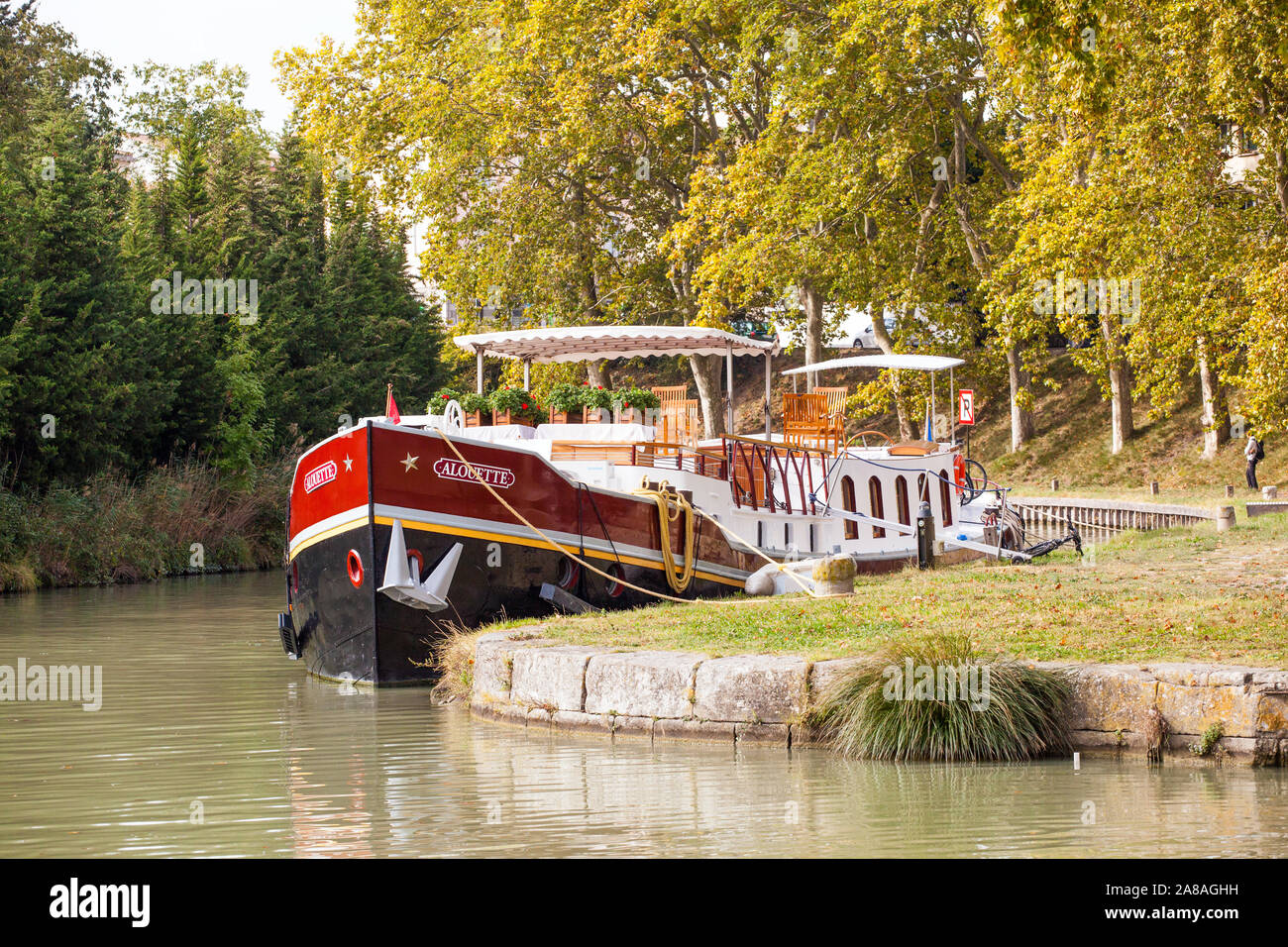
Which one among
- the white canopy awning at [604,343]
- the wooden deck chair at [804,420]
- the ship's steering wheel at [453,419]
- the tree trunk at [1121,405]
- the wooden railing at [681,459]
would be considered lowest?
the wooden railing at [681,459]

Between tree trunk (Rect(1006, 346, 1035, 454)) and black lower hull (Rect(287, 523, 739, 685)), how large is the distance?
27.6 metres

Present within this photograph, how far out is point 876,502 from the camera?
22234 millimetres

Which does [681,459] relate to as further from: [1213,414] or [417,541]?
[1213,414]

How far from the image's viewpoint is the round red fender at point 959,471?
24859 mm

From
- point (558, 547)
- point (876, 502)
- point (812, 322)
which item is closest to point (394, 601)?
point (558, 547)

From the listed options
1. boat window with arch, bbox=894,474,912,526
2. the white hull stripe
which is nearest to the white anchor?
the white hull stripe

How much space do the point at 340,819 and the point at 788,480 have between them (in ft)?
45.4

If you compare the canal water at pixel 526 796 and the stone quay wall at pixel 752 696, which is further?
the stone quay wall at pixel 752 696

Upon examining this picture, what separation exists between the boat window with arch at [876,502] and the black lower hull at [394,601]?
24.9 feet

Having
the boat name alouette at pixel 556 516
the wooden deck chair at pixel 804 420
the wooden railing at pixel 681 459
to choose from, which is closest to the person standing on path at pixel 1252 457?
the boat name alouette at pixel 556 516

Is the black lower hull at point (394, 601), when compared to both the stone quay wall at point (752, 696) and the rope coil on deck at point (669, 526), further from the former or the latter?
the stone quay wall at point (752, 696)

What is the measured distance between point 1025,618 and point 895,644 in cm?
258

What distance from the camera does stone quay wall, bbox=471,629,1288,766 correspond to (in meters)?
8.52

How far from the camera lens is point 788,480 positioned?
2105 centimetres
